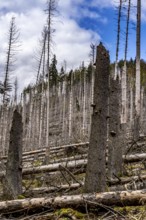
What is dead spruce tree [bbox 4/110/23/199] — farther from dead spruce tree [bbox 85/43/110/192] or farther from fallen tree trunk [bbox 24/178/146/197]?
dead spruce tree [bbox 85/43/110/192]

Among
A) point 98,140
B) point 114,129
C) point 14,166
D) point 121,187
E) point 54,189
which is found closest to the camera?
point 98,140

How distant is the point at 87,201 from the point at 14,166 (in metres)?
2.37

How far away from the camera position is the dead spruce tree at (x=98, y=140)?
6.08m

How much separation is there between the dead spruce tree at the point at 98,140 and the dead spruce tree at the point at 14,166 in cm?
190

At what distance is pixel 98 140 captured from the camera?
6.10 m

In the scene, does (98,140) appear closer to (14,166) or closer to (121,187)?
(121,187)

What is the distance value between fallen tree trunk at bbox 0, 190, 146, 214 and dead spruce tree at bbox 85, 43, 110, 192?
39 centimetres

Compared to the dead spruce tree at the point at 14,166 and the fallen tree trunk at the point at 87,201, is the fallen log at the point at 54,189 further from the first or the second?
the fallen tree trunk at the point at 87,201

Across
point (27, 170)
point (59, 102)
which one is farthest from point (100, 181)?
point (59, 102)

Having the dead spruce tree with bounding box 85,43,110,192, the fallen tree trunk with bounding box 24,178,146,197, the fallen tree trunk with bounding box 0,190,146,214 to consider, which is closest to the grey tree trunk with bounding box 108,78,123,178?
the fallen tree trunk with bounding box 24,178,146,197

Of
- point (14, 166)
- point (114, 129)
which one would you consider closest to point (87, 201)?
point (14, 166)

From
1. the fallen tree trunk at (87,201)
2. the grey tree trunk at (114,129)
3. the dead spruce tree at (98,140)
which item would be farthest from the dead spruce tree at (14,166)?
the grey tree trunk at (114,129)

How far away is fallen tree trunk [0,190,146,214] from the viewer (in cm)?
551

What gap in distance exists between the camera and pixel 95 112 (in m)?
6.15
